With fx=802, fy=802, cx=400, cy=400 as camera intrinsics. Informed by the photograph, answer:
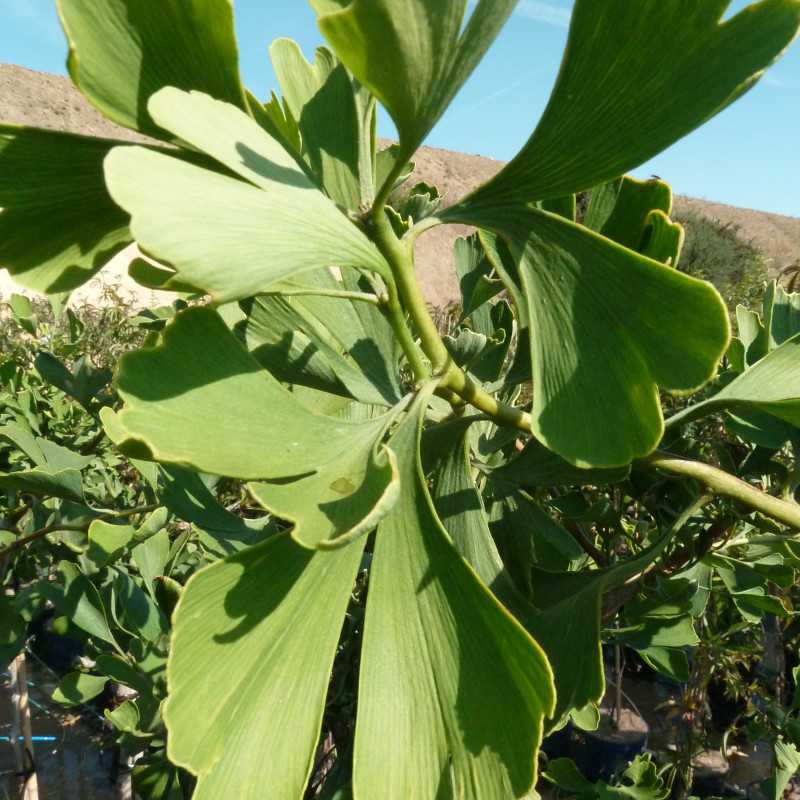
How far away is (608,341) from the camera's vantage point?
0.46 m

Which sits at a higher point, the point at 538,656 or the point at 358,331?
the point at 358,331

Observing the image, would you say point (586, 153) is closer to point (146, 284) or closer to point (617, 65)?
point (617, 65)

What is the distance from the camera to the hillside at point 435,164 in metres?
20.9

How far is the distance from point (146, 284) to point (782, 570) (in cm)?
59

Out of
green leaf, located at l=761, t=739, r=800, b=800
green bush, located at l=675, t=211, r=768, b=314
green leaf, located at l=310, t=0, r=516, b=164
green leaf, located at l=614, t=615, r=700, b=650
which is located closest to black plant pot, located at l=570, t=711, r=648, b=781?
green leaf, located at l=761, t=739, r=800, b=800

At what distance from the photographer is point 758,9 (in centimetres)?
42

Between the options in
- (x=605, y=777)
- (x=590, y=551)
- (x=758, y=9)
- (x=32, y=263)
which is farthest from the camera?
(x=605, y=777)

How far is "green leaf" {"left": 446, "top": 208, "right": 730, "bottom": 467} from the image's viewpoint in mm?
423

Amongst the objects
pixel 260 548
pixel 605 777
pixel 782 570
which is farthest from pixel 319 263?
pixel 605 777

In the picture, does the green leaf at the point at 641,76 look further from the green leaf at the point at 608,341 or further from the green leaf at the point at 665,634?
the green leaf at the point at 665,634

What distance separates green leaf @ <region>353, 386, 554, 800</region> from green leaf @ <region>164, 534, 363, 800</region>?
3 centimetres

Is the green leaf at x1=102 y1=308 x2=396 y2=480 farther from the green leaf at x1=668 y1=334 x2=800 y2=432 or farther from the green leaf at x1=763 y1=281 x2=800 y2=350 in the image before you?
the green leaf at x1=763 y1=281 x2=800 y2=350

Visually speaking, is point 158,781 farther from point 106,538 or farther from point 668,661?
point 668,661

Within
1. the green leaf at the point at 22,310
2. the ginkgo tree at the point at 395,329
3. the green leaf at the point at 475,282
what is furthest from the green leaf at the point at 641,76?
the green leaf at the point at 22,310
